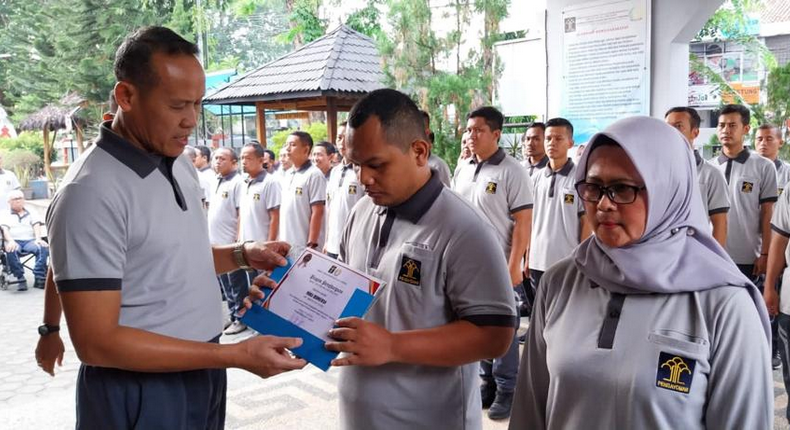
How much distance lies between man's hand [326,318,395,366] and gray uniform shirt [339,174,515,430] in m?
0.13

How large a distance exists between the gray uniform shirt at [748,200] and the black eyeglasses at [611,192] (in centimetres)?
407

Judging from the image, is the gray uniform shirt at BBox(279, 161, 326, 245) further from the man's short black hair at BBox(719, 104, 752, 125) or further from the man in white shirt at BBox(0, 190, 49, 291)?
the man in white shirt at BBox(0, 190, 49, 291)

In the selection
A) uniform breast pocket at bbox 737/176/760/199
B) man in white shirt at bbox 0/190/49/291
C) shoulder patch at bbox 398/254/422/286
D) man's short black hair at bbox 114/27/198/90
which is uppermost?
man's short black hair at bbox 114/27/198/90

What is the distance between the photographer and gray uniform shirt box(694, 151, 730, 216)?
4.48 metres

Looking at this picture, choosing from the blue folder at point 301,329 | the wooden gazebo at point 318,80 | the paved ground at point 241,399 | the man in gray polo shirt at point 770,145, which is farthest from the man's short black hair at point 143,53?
the wooden gazebo at point 318,80

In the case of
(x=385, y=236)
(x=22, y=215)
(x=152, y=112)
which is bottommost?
(x=22, y=215)

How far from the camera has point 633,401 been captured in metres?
1.41

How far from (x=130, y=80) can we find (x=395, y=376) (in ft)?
3.76

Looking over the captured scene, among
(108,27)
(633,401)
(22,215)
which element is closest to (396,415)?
(633,401)

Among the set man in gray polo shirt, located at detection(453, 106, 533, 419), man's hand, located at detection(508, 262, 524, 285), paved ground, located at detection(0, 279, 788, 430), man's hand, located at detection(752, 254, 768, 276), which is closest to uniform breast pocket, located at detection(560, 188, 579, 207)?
man in gray polo shirt, located at detection(453, 106, 533, 419)

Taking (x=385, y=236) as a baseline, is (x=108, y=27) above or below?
above

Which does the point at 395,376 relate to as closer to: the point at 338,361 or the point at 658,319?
the point at 338,361

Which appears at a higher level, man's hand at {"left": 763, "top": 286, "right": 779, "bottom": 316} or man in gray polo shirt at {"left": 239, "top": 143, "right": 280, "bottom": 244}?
man in gray polo shirt at {"left": 239, "top": 143, "right": 280, "bottom": 244}

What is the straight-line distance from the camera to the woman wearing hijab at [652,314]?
4.45 feet
